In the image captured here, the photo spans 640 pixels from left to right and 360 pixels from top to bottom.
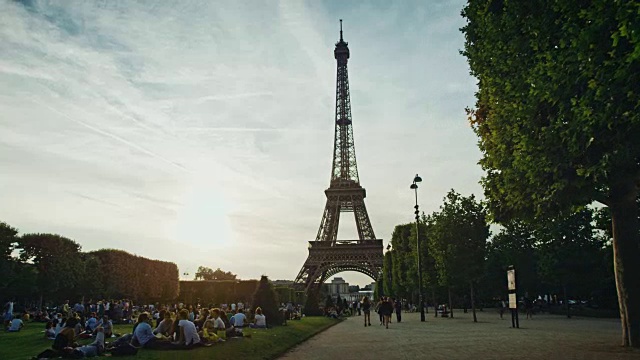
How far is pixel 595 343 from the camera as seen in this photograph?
62.0ft

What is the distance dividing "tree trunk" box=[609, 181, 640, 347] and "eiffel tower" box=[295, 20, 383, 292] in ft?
230

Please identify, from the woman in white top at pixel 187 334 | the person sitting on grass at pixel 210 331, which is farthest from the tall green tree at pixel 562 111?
the person sitting on grass at pixel 210 331

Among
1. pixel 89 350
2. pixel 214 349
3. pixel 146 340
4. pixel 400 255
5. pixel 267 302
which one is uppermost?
pixel 400 255

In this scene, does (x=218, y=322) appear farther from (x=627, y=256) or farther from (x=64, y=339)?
(x=627, y=256)

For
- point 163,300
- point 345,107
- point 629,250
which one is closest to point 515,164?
point 629,250

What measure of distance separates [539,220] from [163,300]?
7311cm

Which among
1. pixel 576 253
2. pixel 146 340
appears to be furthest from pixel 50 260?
pixel 576 253

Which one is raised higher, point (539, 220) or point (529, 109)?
point (529, 109)

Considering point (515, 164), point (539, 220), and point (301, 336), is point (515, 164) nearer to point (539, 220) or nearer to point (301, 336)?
point (539, 220)

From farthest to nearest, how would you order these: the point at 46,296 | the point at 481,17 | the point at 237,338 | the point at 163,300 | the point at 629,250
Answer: the point at 163,300, the point at 46,296, the point at 237,338, the point at 481,17, the point at 629,250

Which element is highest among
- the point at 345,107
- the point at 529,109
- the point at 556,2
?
the point at 345,107

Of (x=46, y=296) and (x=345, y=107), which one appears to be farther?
(x=345, y=107)

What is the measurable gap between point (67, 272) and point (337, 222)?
1896 inches

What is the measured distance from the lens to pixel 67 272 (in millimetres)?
60531
